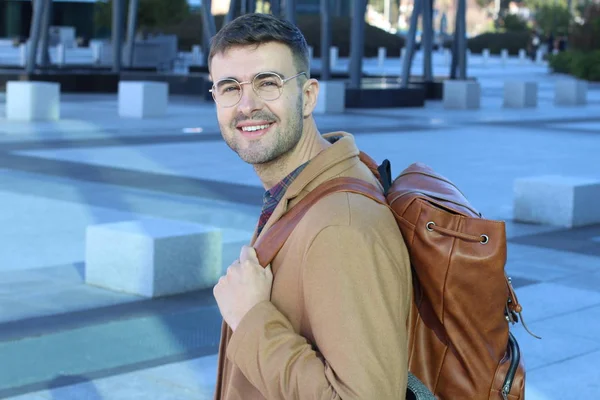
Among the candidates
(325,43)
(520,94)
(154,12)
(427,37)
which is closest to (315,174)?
(520,94)

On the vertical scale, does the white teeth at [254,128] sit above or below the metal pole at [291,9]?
below

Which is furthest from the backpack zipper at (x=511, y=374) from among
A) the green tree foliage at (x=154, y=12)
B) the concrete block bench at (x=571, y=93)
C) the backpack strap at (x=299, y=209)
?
the green tree foliage at (x=154, y=12)

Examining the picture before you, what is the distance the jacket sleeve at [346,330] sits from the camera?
2.14 m

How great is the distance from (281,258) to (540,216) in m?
8.60

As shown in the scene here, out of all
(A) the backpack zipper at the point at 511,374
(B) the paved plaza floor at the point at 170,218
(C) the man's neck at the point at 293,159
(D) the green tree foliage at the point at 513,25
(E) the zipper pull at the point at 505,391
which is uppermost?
(D) the green tree foliage at the point at 513,25

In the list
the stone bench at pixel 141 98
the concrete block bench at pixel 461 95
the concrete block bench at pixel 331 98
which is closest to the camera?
the stone bench at pixel 141 98

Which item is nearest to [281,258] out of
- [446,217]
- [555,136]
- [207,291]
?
[446,217]

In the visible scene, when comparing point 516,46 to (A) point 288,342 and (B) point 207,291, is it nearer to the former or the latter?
(B) point 207,291

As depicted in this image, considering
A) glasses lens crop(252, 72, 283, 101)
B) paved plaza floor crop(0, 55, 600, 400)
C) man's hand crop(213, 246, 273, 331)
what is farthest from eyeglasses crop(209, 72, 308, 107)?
paved plaza floor crop(0, 55, 600, 400)

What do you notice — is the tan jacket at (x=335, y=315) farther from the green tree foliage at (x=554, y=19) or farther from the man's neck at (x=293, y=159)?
the green tree foliage at (x=554, y=19)

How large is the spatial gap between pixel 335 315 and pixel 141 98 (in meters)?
19.7

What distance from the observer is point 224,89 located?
2.50 meters

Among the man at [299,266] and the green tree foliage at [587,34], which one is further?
the green tree foliage at [587,34]

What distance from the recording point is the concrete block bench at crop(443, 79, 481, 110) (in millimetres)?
26781
